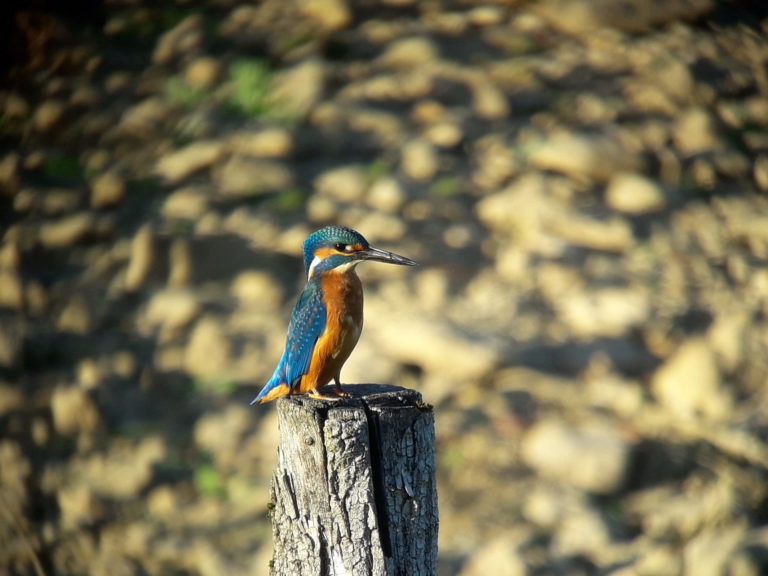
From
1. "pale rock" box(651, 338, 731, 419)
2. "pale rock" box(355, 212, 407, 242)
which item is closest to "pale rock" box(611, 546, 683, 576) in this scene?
"pale rock" box(651, 338, 731, 419)

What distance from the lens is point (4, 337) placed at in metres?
5.62

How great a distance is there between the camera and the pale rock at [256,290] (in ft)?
18.4

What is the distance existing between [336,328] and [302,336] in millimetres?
101

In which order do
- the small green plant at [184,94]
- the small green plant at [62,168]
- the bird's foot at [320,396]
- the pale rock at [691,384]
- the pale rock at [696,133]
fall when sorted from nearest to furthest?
the bird's foot at [320,396] → the pale rock at [691,384] → the pale rock at [696,133] → the small green plant at [62,168] → the small green plant at [184,94]

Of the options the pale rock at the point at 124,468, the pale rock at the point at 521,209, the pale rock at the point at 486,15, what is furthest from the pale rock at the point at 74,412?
the pale rock at the point at 486,15

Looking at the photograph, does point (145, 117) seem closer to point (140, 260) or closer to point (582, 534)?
point (140, 260)

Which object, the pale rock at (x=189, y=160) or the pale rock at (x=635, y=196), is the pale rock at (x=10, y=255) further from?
the pale rock at (x=635, y=196)

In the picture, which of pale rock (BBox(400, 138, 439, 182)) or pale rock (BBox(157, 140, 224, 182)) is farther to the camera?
pale rock (BBox(157, 140, 224, 182))

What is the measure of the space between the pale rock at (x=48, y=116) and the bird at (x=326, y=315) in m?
4.80

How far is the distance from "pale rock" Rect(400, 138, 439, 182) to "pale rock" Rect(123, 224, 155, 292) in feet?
5.71

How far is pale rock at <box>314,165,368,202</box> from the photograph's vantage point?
609cm

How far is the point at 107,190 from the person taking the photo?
6.31 metres

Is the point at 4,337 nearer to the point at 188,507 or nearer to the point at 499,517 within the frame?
the point at 188,507

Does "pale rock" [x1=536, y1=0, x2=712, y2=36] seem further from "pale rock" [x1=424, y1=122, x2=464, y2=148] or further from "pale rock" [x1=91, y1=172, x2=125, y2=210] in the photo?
"pale rock" [x1=91, y1=172, x2=125, y2=210]
